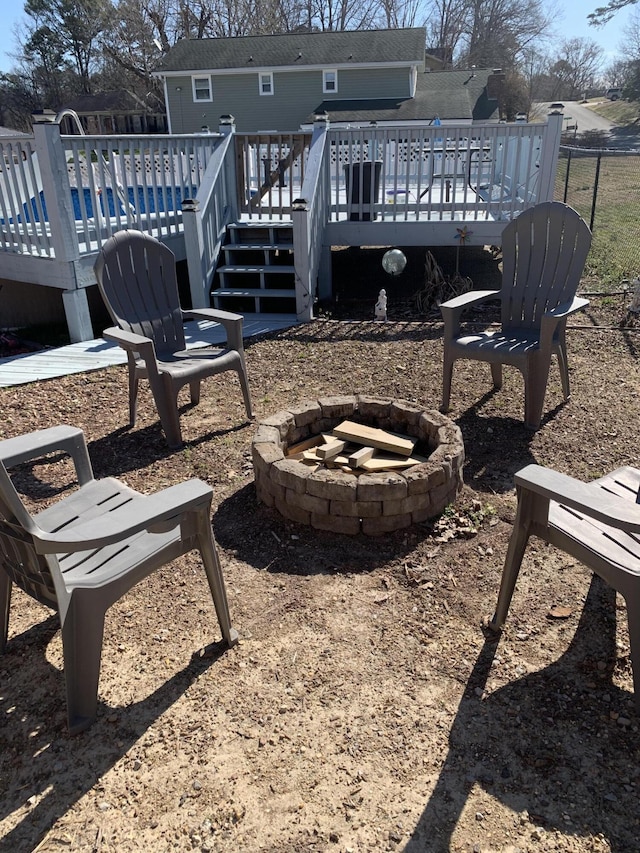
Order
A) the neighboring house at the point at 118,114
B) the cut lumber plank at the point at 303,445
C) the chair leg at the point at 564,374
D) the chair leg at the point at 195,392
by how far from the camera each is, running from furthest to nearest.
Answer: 1. the neighboring house at the point at 118,114
2. the chair leg at the point at 195,392
3. the chair leg at the point at 564,374
4. the cut lumber plank at the point at 303,445

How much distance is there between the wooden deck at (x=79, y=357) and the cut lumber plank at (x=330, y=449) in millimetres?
1665

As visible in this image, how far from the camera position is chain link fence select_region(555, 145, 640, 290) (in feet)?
27.0

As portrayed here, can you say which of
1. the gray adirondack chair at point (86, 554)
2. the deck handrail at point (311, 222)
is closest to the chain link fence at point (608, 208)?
the deck handrail at point (311, 222)

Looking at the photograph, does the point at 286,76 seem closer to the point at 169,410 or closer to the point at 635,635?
the point at 169,410

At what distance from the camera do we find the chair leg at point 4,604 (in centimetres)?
223

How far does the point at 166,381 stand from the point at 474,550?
2039 mm

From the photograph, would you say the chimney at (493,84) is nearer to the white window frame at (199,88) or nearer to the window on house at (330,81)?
the window on house at (330,81)

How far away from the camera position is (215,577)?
7.35 feet

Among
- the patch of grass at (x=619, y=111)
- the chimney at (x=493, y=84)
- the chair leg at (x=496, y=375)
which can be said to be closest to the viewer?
the chair leg at (x=496, y=375)

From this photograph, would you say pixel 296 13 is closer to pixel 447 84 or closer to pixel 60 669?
pixel 447 84

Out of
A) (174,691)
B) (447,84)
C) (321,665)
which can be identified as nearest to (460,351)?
(321,665)

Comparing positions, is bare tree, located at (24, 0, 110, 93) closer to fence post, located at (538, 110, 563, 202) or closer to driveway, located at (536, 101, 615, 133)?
driveway, located at (536, 101, 615, 133)

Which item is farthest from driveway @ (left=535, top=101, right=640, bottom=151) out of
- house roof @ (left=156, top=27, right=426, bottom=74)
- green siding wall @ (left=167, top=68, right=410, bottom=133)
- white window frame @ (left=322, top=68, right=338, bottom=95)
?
white window frame @ (left=322, top=68, right=338, bottom=95)

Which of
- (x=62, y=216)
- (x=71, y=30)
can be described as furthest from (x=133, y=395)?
(x=71, y=30)
